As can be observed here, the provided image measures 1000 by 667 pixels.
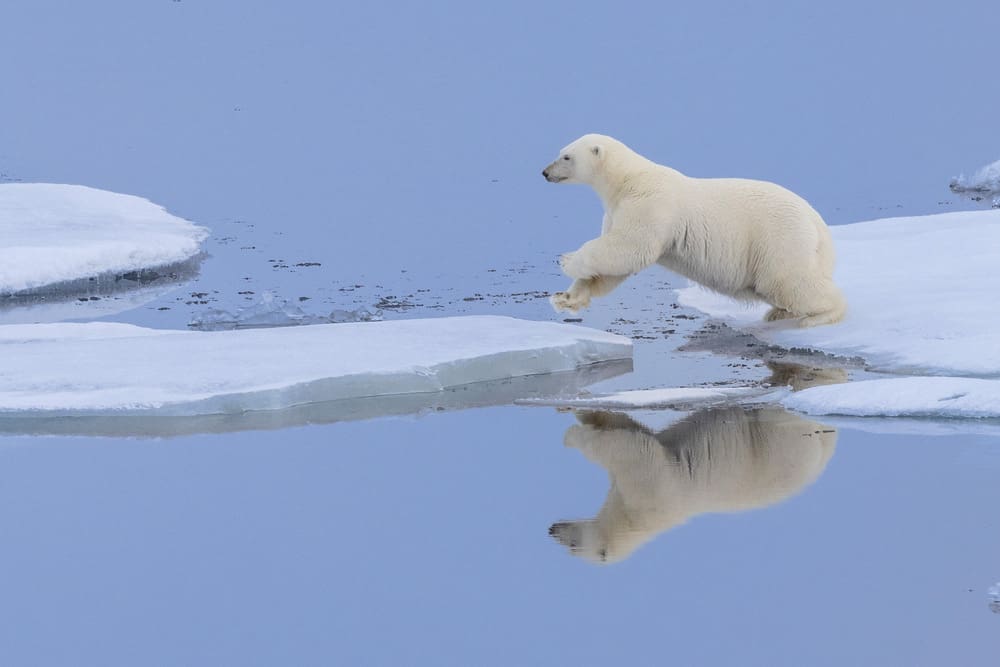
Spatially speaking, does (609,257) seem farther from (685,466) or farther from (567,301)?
(685,466)

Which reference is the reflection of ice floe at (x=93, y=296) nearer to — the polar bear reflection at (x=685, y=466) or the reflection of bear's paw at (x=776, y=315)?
the reflection of bear's paw at (x=776, y=315)

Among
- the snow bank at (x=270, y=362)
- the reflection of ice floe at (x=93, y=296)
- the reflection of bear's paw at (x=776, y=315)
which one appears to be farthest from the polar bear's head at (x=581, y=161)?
the reflection of ice floe at (x=93, y=296)

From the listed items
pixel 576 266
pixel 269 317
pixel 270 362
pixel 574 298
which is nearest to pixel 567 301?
pixel 574 298

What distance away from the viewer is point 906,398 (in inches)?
229

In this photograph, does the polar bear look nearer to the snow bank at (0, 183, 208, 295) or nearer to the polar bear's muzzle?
the polar bear's muzzle

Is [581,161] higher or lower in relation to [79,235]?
higher

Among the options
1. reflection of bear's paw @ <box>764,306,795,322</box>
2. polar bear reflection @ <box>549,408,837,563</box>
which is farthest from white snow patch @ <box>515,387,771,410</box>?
reflection of bear's paw @ <box>764,306,795,322</box>

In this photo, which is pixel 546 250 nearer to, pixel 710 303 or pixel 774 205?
pixel 710 303

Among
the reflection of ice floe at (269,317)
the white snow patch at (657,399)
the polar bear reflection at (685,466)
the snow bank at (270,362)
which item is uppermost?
the reflection of ice floe at (269,317)

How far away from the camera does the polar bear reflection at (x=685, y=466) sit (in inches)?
180

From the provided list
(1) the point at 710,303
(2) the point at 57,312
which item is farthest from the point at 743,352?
(2) the point at 57,312

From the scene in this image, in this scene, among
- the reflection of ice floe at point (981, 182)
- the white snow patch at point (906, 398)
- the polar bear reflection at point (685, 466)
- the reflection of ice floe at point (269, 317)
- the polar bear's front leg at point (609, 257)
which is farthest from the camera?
the reflection of ice floe at point (981, 182)

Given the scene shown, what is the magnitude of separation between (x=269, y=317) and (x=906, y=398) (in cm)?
383

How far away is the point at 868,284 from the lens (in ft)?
28.2
